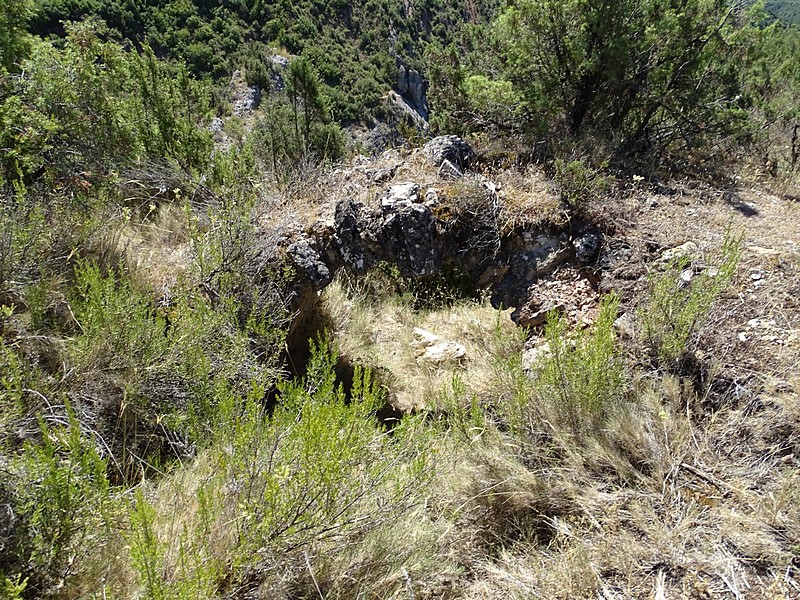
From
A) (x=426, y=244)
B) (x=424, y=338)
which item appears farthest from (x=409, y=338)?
(x=426, y=244)

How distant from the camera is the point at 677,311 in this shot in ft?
9.34

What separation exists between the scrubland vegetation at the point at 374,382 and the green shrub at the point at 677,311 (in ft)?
0.06

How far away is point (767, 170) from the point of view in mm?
5812

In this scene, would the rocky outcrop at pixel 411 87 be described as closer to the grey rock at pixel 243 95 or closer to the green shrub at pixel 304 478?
the grey rock at pixel 243 95

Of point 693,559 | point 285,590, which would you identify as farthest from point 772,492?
point 285,590

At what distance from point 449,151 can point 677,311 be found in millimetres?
2830

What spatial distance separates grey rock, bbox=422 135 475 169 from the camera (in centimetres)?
467

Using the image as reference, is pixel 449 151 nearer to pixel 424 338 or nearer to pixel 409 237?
pixel 409 237

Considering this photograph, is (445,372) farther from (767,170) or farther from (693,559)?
(767,170)

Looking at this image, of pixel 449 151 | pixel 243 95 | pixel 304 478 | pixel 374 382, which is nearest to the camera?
pixel 304 478

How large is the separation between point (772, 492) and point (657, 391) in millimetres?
733

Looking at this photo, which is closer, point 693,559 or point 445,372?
point 693,559

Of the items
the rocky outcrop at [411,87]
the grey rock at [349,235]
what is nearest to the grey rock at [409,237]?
the grey rock at [349,235]

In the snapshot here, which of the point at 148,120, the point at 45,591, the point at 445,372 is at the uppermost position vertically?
the point at 148,120
